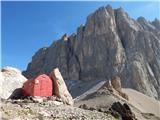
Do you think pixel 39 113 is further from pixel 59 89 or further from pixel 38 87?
pixel 59 89

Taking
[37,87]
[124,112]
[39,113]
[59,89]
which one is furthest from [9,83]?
[124,112]

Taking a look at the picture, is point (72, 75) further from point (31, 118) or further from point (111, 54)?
point (31, 118)

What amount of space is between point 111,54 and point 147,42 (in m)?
17.8

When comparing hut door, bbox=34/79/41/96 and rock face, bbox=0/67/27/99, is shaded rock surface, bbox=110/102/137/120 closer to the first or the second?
hut door, bbox=34/79/41/96

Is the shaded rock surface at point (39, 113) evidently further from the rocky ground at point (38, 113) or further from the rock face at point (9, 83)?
the rock face at point (9, 83)

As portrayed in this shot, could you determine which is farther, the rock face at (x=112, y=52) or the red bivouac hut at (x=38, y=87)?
the rock face at (x=112, y=52)

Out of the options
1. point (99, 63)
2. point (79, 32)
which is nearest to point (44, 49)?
point (79, 32)

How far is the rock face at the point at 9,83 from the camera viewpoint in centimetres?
3219

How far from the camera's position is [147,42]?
148000mm

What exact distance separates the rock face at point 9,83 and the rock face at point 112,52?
101126 millimetres

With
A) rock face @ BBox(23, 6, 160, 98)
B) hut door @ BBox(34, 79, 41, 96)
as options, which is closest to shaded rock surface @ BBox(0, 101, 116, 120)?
hut door @ BBox(34, 79, 41, 96)

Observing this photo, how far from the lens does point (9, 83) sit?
33.1 meters

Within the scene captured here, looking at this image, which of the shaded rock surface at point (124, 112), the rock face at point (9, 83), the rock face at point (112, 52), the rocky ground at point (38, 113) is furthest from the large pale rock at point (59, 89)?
Answer: the rock face at point (112, 52)

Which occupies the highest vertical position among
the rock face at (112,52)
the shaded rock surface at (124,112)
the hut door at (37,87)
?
the rock face at (112,52)
